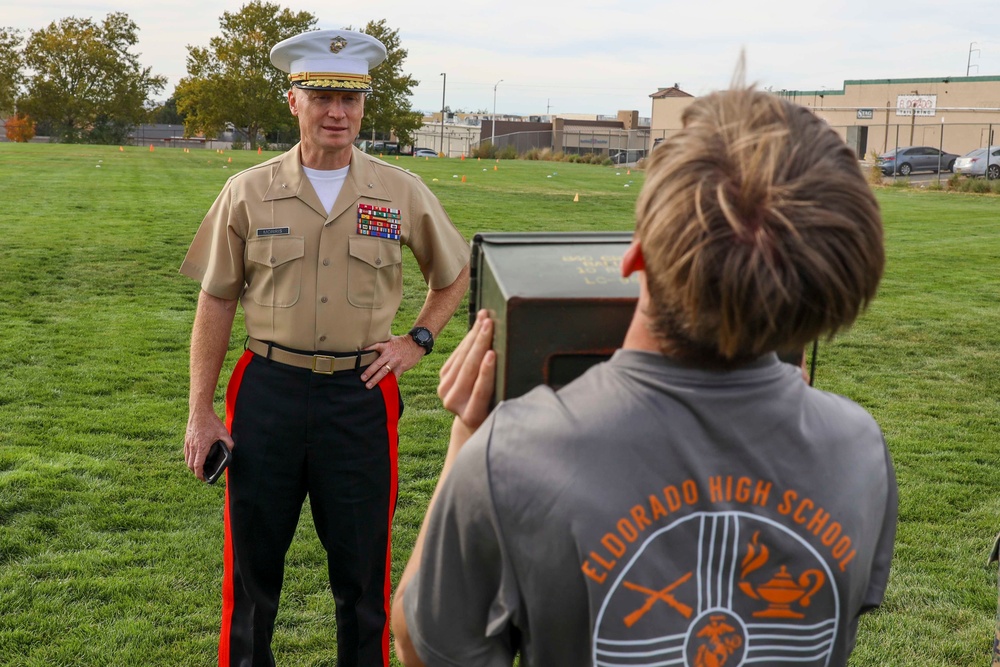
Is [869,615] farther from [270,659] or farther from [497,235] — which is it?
[497,235]

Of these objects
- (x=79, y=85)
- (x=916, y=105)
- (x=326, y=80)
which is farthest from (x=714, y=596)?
(x=79, y=85)

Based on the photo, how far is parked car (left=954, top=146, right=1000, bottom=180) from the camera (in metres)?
29.6

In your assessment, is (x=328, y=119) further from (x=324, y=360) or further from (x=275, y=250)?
(x=324, y=360)

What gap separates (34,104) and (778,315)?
6615cm

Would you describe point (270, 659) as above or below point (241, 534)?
below

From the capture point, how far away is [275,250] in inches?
122

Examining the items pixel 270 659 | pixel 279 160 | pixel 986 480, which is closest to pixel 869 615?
pixel 986 480

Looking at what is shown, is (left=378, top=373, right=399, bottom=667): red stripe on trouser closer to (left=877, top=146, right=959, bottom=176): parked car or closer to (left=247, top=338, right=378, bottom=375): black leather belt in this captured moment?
(left=247, top=338, right=378, bottom=375): black leather belt

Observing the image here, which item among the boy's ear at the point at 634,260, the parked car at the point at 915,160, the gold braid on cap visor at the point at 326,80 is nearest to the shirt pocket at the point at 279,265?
the gold braid on cap visor at the point at 326,80

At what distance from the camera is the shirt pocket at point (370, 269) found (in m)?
3.15

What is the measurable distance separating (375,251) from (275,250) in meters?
0.32

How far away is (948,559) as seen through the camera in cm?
461

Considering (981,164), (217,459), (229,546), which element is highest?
(981,164)

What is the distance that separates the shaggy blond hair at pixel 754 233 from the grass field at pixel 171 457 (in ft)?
10.1
